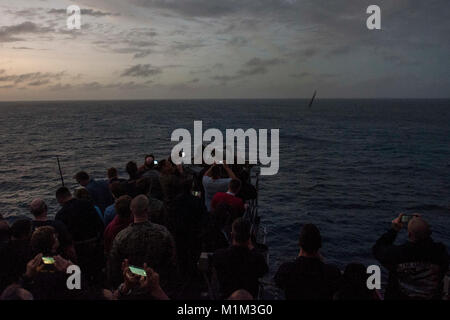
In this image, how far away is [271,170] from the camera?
4075cm

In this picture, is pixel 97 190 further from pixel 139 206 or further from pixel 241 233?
pixel 241 233

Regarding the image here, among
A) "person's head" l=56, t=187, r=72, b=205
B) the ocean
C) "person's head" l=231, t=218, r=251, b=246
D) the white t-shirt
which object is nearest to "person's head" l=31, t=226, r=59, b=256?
"person's head" l=56, t=187, r=72, b=205

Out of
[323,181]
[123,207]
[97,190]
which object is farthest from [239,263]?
[323,181]

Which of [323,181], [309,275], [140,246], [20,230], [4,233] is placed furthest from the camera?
[323,181]

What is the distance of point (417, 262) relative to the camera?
4.28 m

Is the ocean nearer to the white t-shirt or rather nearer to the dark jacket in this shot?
the white t-shirt

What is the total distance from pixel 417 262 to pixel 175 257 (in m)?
3.17

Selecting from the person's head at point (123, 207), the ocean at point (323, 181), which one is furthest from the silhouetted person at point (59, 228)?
the ocean at point (323, 181)

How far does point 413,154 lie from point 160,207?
5527cm

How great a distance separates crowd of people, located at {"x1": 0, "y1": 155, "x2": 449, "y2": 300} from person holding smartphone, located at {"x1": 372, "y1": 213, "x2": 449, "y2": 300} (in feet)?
0.04
